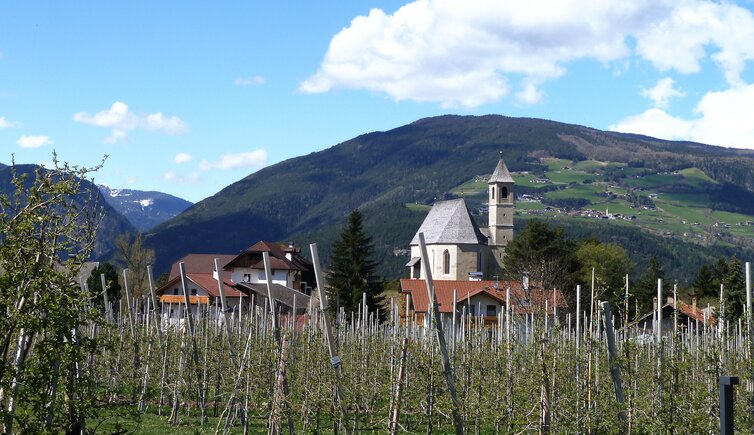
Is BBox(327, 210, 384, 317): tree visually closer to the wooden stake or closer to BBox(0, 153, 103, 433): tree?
the wooden stake

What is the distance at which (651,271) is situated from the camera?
63.0 meters

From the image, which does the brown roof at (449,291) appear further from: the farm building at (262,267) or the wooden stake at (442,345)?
the wooden stake at (442,345)

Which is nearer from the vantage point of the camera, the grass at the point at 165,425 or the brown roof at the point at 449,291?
the grass at the point at 165,425

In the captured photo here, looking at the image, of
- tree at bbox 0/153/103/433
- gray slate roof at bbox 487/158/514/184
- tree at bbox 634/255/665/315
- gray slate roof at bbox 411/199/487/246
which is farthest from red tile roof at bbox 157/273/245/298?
tree at bbox 0/153/103/433

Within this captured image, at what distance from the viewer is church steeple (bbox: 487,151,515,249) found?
85562 millimetres

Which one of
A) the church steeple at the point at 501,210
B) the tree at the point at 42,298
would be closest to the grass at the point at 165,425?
the tree at the point at 42,298

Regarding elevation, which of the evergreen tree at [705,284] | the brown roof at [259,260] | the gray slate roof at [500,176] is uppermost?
the gray slate roof at [500,176]

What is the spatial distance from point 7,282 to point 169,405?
50.8ft

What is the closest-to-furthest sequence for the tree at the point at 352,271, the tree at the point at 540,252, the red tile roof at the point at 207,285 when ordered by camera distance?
the tree at the point at 352,271 → the tree at the point at 540,252 → the red tile roof at the point at 207,285

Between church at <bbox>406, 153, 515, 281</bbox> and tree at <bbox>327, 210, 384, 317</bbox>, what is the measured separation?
849 inches

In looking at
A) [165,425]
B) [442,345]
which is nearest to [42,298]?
[442,345]

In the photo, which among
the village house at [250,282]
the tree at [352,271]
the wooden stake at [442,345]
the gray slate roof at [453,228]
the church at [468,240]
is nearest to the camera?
the wooden stake at [442,345]

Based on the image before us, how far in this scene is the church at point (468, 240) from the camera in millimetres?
82125

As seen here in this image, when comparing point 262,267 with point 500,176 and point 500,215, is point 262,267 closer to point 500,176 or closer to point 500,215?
point 500,215
